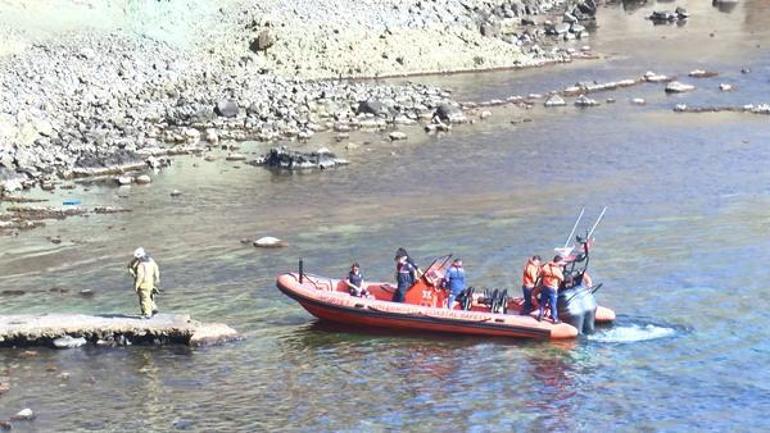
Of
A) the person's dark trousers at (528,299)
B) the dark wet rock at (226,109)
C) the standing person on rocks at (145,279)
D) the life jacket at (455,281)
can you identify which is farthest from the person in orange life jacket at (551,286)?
the dark wet rock at (226,109)

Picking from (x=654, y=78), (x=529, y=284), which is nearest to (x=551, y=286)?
(x=529, y=284)

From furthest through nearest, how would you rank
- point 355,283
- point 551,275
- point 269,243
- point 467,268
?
point 269,243, point 467,268, point 355,283, point 551,275

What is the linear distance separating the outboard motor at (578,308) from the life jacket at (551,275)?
13.6 inches

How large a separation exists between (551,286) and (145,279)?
28.3 feet

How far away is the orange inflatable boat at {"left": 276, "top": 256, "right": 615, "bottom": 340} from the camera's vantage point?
27.2m

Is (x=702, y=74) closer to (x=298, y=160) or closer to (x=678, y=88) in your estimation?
(x=678, y=88)

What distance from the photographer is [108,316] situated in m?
28.6

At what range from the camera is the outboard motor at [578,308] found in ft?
89.5

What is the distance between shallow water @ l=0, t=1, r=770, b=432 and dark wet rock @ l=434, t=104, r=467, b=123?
4.60ft

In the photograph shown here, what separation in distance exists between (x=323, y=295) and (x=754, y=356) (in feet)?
30.1

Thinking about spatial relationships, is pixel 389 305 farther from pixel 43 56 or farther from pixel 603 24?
pixel 603 24

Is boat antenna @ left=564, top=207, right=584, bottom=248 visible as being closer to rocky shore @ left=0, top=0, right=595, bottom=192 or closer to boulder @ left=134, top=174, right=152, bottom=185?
boulder @ left=134, top=174, right=152, bottom=185

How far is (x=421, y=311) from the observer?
27.8 m

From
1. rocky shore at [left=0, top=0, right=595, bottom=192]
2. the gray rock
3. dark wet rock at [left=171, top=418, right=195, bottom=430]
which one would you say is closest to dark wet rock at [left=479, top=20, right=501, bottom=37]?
rocky shore at [left=0, top=0, right=595, bottom=192]
